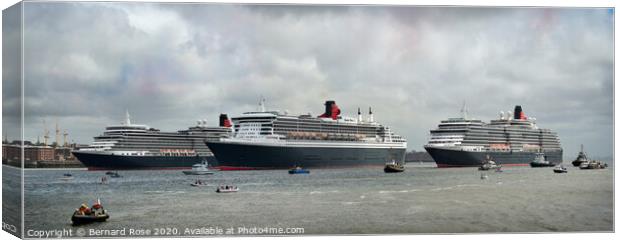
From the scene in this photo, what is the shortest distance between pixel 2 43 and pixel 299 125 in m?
43.3

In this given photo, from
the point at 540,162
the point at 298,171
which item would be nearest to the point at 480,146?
the point at 540,162

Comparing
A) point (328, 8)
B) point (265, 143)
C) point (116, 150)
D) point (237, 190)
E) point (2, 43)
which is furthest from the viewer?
point (116, 150)

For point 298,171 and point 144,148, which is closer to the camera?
point 298,171

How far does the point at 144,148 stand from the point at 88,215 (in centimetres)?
5585

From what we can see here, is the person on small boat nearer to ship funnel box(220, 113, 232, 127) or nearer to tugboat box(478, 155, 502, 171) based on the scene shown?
ship funnel box(220, 113, 232, 127)

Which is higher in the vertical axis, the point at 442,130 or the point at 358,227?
the point at 442,130

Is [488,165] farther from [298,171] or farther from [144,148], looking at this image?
[144,148]

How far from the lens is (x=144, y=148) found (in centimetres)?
8481

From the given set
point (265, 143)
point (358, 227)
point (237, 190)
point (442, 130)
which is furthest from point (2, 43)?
point (442, 130)

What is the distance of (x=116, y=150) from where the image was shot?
82.8 m

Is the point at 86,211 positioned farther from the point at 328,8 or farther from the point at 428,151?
the point at 428,151

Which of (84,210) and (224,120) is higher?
(224,120)

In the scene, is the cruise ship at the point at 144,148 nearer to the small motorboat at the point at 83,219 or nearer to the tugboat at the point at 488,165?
the tugboat at the point at 488,165

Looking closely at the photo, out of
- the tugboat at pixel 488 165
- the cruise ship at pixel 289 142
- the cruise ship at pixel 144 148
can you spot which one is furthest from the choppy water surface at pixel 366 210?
the cruise ship at pixel 144 148
